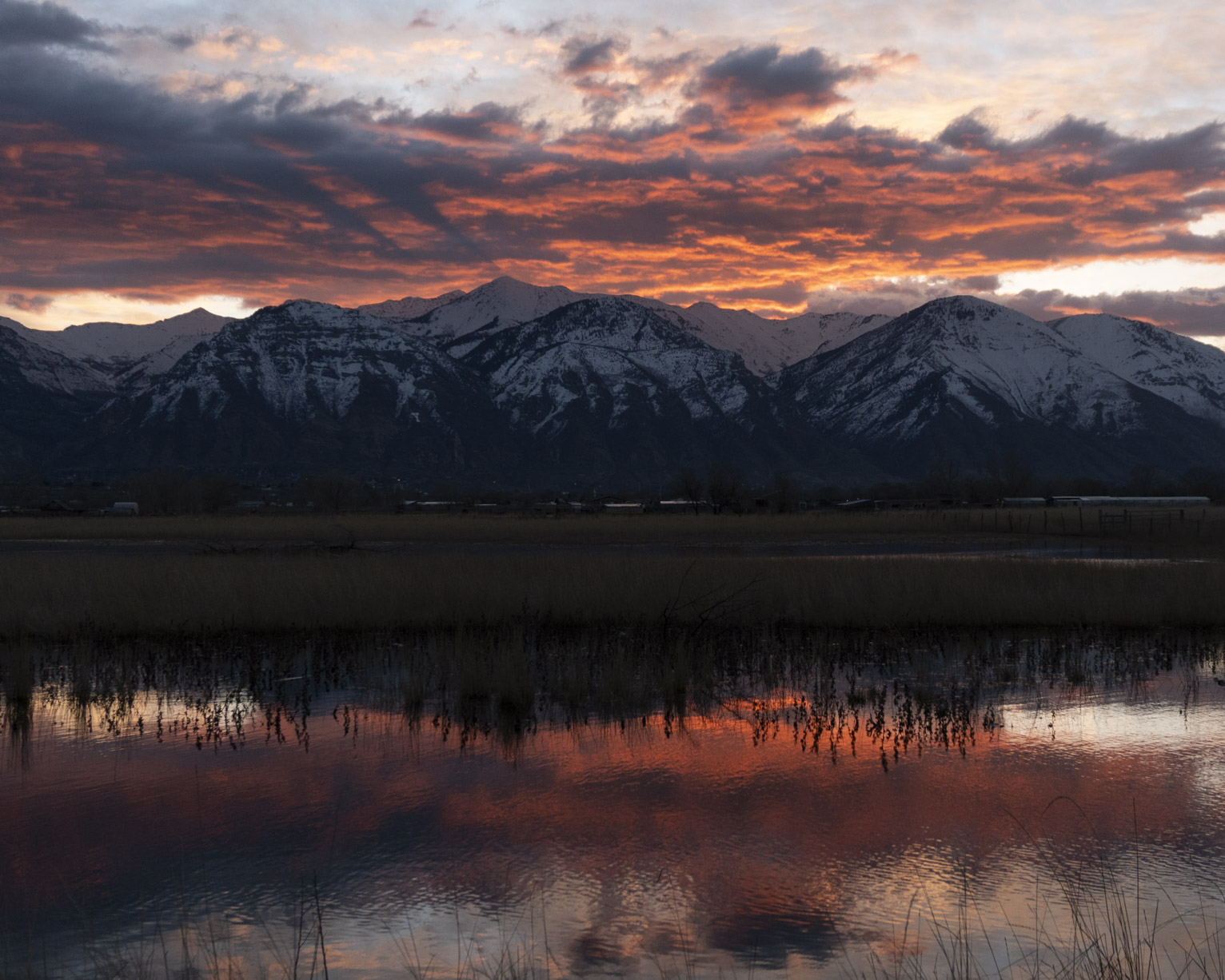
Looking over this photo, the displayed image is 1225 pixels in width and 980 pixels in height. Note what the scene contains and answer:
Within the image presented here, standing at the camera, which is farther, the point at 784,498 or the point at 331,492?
the point at 331,492

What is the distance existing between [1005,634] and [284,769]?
16.8 meters

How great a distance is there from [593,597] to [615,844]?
16100 millimetres

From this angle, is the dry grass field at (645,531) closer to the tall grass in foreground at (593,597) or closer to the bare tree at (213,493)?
the tall grass in foreground at (593,597)

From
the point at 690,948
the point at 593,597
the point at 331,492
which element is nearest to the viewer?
the point at 690,948

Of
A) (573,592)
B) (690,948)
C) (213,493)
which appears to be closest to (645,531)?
(573,592)

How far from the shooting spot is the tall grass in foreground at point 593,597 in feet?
77.3

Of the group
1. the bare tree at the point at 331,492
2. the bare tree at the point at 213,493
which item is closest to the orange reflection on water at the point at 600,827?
the bare tree at the point at 331,492

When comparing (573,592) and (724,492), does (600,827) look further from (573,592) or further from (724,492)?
(724,492)

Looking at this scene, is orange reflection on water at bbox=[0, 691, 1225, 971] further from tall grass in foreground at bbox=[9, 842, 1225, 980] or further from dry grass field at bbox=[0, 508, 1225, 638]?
dry grass field at bbox=[0, 508, 1225, 638]

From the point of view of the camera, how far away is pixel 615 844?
9.61 meters

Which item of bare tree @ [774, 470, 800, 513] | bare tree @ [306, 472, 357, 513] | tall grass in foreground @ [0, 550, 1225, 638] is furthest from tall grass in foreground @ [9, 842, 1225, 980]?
bare tree @ [306, 472, 357, 513]

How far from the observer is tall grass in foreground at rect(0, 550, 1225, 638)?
23547mm

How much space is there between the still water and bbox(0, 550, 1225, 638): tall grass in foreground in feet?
27.9

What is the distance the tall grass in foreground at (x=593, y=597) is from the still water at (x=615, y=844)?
851 cm
